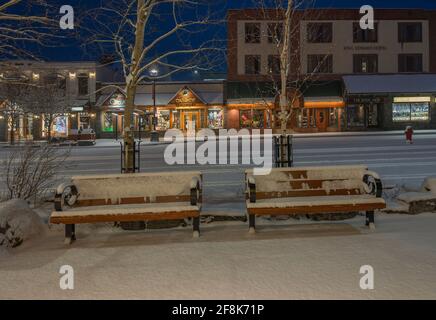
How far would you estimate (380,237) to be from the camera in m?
7.29

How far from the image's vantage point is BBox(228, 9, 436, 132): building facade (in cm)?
4691

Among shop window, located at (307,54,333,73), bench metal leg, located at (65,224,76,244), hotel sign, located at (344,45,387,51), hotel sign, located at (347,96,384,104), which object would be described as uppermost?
hotel sign, located at (344,45,387,51)

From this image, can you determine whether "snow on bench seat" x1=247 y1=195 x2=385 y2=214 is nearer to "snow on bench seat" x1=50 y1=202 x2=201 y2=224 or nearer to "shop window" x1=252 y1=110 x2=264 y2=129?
"snow on bench seat" x1=50 y1=202 x2=201 y2=224

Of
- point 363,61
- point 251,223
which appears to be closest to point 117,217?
point 251,223

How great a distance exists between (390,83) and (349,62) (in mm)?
4673

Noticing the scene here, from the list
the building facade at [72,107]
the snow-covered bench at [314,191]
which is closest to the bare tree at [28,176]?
the snow-covered bench at [314,191]

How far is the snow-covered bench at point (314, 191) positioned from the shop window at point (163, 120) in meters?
41.8

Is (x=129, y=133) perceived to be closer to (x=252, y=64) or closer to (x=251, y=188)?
(x=251, y=188)

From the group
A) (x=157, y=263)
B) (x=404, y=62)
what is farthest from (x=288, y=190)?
(x=404, y=62)

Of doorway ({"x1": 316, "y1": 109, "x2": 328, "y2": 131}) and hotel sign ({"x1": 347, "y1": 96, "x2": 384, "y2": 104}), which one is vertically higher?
hotel sign ({"x1": 347, "y1": 96, "x2": 384, "y2": 104})

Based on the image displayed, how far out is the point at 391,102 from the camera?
154 ft

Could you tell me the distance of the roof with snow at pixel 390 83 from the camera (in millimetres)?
46219

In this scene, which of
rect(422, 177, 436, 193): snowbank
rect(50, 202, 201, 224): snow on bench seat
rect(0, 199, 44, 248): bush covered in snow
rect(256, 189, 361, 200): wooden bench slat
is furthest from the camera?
rect(422, 177, 436, 193): snowbank

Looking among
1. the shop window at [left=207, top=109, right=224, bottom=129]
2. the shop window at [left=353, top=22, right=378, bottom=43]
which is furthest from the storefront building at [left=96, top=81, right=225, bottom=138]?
the shop window at [left=353, top=22, right=378, bottom=43]
